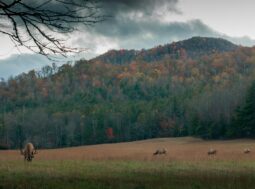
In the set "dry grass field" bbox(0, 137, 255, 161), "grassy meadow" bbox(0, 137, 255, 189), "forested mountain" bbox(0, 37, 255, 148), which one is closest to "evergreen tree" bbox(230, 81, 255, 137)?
"forested mountain" bbox(0, 37, 255, 148)

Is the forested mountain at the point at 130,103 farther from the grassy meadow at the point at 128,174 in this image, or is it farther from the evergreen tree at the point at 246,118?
the grassy meadow at the point at 128,174

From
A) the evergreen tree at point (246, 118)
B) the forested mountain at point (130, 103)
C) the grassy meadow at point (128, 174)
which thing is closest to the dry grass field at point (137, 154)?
the grassy meadow at point (128, 174)

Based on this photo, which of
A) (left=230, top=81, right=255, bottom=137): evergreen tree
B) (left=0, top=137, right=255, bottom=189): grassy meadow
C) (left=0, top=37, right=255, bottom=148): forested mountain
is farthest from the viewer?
(left=0, top=37, right=255, bottom=148): forested mountain

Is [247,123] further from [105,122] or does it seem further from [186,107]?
[105,122]

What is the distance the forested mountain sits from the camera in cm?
7906

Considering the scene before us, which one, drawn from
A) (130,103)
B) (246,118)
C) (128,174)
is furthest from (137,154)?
(130,103)

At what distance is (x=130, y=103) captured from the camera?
139 meters

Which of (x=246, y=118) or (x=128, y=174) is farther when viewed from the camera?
(x=246, y=118)

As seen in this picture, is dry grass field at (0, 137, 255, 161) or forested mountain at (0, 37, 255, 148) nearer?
dry grass field at (0, 137, 255, 161)

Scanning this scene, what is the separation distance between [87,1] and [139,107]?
4403 inches

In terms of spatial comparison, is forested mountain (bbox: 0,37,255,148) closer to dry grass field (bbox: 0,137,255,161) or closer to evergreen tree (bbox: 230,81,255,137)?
evergreen tree (bbox: 230,81,255,137)

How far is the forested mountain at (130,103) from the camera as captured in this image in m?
79.1

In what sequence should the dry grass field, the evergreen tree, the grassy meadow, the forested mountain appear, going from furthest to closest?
the forested mountain → the evergreen tree → the dry grass field → the grassy meadow

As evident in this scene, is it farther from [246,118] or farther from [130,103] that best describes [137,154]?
[130,103]
